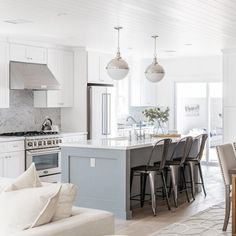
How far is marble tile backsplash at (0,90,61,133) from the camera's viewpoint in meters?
8.30

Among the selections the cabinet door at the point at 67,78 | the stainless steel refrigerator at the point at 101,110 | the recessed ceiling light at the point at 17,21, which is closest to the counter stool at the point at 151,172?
the recessed ceiling light at the point at 17,21

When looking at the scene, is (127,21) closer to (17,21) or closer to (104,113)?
(17,21)

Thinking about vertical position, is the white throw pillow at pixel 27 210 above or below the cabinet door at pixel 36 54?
below

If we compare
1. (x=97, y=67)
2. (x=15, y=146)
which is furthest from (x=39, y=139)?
(x=97, y=67)

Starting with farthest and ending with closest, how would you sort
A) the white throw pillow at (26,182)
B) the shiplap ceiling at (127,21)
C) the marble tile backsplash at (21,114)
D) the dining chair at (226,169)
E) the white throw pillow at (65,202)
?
the marble tile backsplash at (21,114) < the dining chair at (226,169) < the shiplap ceiling at (127,21) < the white throw pillow at (26,182) < the white throw pillow at (65,202)

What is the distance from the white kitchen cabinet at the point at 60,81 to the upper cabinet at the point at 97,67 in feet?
1.18

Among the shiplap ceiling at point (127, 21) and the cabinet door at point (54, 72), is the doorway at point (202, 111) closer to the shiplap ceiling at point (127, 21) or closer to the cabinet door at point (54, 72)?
the shiplap ceiling at point (127, 21)

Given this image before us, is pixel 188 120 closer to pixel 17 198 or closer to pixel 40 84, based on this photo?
pixel 40 84

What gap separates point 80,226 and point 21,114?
18.4 ft

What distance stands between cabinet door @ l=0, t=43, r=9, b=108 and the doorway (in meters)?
4.99

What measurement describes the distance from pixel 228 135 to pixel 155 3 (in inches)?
210

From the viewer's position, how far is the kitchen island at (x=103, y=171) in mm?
6230

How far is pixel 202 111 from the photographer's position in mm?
11547

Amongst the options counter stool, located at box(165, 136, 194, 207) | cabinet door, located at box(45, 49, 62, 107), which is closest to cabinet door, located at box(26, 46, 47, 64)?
cabinet door, located at box(45, 49, 62, 107)
